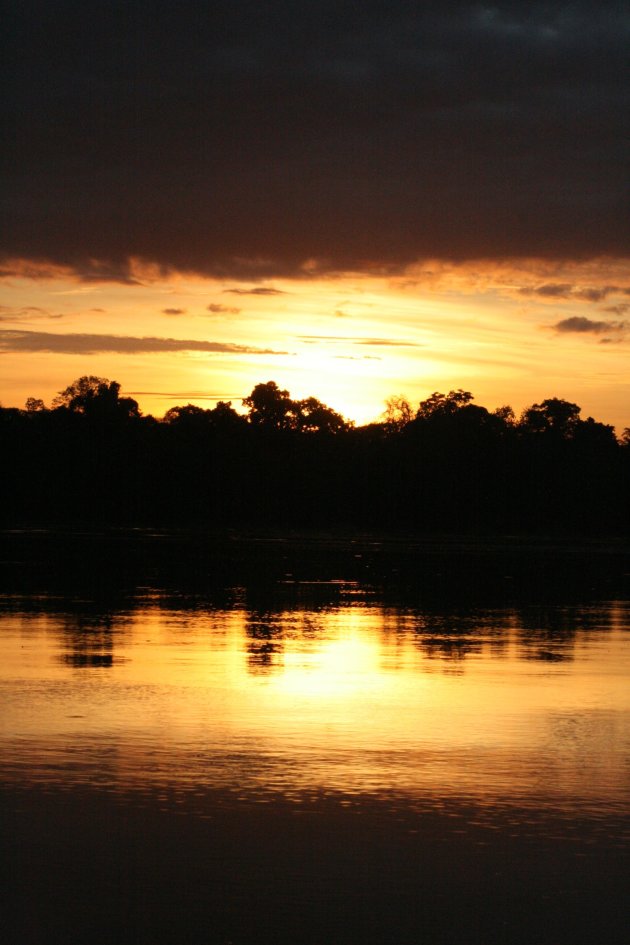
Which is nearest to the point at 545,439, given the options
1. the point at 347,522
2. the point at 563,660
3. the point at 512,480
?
the point at 512,480

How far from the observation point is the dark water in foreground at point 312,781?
7453mm

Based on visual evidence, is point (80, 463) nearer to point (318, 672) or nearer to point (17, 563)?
point (17, 563)

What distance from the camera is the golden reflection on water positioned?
10.7m

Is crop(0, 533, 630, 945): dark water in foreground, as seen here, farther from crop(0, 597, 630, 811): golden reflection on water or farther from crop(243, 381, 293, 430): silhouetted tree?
crop(243, 381, 293, 430): silhouetted tree

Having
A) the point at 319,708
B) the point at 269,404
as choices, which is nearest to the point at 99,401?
the point at 269,404

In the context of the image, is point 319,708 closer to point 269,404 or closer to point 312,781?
point 312,781

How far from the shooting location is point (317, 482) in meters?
114

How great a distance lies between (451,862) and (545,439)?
119 m

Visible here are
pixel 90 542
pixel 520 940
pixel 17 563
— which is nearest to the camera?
pixel 520 940

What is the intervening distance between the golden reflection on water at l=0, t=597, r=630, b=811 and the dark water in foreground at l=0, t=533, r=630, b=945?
1.8 inches

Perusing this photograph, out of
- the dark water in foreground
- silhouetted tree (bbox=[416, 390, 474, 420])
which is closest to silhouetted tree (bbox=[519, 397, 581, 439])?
silhouetted tree (bbox=[416, 390, 474, 420])

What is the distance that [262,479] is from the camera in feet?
374

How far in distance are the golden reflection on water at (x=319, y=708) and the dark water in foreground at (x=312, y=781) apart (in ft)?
0.15

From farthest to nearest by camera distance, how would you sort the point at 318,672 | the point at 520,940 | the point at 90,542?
the point at 90,542 < the point at 318,672 < the point at 520,940
